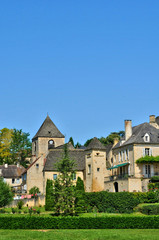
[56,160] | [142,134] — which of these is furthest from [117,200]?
[56,160]

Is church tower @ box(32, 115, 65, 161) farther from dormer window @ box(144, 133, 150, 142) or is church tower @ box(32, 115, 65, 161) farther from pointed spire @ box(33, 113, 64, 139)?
dormer window @ box(144, 133, 150, 142)

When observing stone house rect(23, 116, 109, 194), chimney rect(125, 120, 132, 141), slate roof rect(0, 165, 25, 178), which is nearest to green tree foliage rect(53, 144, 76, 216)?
stone house rect(23, 116, 109, 194)

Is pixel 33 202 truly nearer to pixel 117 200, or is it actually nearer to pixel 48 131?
pixel 117 200

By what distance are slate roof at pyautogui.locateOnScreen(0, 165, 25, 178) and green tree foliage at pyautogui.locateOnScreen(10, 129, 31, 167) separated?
20.1ft

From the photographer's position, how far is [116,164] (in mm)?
64500

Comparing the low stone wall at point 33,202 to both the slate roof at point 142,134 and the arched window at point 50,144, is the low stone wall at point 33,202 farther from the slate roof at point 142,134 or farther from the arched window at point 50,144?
the arched window at point 50,144

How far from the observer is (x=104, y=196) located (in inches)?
1991

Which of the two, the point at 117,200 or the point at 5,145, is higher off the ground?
the point at 5,145

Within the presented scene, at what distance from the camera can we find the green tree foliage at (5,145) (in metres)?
90.3

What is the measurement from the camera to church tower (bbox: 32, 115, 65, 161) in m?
76.9

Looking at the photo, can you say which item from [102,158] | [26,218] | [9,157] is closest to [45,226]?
[26,218]

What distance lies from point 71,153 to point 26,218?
32.7m

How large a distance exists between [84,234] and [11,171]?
54.6 meters

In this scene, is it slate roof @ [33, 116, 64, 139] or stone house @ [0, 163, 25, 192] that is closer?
slate roof @ [33, 116, 64, 139]
